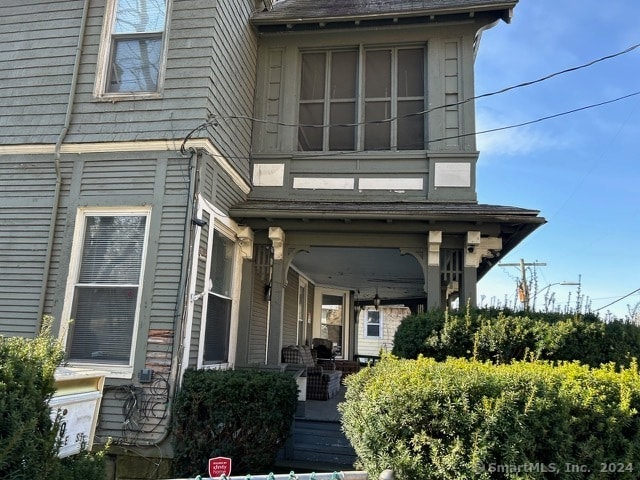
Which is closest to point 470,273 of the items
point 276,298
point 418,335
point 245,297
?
point 418,335

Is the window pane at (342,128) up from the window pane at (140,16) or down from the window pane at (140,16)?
down

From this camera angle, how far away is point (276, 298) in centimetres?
692

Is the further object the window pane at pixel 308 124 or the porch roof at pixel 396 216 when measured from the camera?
the window pane at pixel 308 124

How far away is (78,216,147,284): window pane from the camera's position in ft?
18.8

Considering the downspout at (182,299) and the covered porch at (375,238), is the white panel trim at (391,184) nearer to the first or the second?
the covered porch at (375,238)

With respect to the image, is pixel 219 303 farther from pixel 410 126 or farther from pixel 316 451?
pixel 410 126

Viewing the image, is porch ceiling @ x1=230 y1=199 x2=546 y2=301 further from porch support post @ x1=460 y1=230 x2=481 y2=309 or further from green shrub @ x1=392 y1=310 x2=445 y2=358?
green shrub @ x1=392 y1=310 x2=445 y2=358

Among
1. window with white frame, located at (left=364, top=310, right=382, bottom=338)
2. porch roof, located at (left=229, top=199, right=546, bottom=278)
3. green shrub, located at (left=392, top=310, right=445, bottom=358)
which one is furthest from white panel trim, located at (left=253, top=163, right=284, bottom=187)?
window with white frame, located at (left=364, top=310, right=382, bottom=338)

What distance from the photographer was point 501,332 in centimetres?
527

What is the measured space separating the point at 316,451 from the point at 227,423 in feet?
4.75

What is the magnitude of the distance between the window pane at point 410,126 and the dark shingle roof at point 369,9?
4.31 ft

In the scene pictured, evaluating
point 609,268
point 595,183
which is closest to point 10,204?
point 595,183

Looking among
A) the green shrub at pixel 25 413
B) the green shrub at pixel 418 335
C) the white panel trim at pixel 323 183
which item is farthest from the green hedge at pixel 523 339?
the green shrub at pixel 25 413

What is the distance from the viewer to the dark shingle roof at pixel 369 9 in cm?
722
